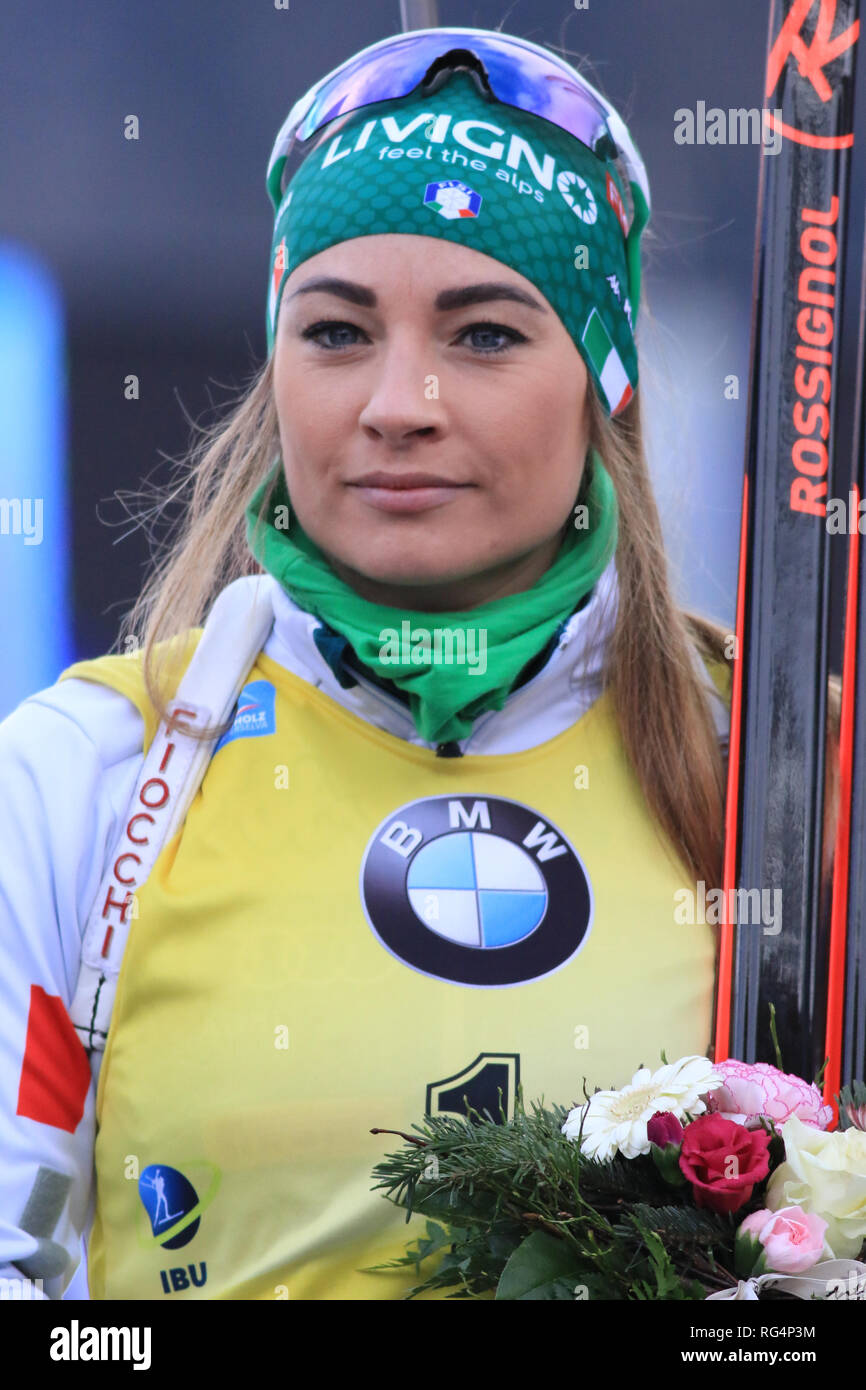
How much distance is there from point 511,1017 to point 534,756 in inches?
12.4

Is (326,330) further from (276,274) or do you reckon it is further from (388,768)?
(388,768)

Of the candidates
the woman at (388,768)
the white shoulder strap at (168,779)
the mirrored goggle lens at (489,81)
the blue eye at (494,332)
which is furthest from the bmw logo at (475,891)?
the mirrored goggle lens at (489,81)

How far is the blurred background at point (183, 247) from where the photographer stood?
231cm

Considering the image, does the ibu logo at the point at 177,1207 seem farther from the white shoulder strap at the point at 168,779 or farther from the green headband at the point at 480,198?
the green headband at the point at 480,198

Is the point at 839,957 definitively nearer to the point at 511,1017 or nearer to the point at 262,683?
the point at 511,1017

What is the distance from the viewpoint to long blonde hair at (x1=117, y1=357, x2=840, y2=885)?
6.15ft

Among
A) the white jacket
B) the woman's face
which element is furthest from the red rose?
the woman's face

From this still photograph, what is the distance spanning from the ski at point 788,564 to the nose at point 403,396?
0.40m

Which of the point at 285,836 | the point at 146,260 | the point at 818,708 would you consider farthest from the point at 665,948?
the point at 146,260

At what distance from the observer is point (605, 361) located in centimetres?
189

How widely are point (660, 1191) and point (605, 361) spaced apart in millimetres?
960

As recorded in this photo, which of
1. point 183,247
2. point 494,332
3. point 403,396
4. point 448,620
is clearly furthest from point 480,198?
point 183,247

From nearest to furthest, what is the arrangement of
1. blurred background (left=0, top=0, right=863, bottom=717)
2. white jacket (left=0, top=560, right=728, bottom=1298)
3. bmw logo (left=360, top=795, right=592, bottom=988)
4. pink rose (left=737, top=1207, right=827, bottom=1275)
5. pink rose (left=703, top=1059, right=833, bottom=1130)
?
pink rose (left=737, top=1207, right=827, bottom=1275) → pink rose (left=703, top=1059, right=833, bottom=1130) → white jacket (left=0, top=560, right=728, bottom=1298) → bmw logo (left=360, top=795, right=592, bottom=988) → blurred background (left=0, top=0, right=863, bottom=717)

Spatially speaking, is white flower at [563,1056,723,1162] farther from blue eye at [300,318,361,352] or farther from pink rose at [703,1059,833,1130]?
blue eye at [300,318,361,352]
